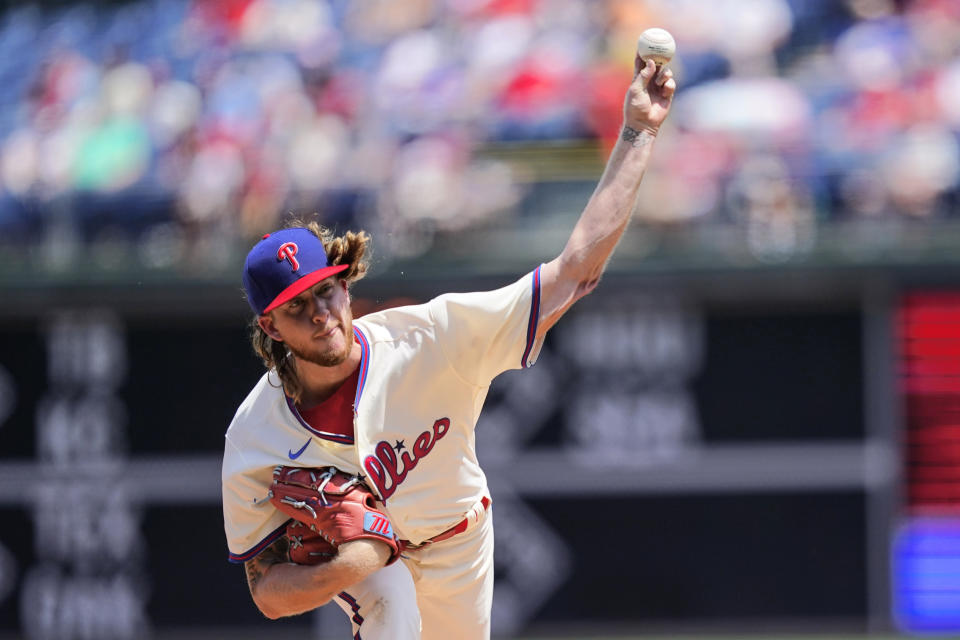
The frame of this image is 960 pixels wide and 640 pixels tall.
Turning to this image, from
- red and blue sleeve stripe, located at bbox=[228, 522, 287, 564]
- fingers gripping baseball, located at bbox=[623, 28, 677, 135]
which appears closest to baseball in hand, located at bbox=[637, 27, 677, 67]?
fingers gripping baseball, located at bbox=[623, 28, 677, 135]

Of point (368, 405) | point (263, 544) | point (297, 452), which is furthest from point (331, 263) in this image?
point (263, 544)

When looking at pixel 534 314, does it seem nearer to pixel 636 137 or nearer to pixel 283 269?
pixel 636 137

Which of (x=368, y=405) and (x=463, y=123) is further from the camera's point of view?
(x=463, y=123)

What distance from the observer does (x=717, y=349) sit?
8047 millimetres

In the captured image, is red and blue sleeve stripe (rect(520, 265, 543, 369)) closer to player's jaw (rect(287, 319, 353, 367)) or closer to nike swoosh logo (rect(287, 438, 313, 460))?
player's jaw (rect(287, 319, 353, 367))

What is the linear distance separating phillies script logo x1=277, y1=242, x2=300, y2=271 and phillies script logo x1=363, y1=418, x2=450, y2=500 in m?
0.54

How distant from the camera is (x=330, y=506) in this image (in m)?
3.41

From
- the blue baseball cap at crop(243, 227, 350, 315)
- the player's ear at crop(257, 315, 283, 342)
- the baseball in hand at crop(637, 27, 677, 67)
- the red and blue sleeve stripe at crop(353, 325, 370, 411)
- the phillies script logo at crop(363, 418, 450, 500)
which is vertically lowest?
the phillies script logo at crop(363, 418, 450, 500)

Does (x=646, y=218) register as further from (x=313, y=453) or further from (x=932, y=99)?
(x=313, y=453)

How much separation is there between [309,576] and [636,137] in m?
1.35

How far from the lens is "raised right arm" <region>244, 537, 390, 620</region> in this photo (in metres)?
3.40

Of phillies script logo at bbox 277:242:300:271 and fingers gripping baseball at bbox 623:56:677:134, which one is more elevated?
fingers gripping baseball at bbox 623:56:677:134

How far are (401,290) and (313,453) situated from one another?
4587 mm

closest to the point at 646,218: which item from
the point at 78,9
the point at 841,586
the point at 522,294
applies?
the point at 841,586
